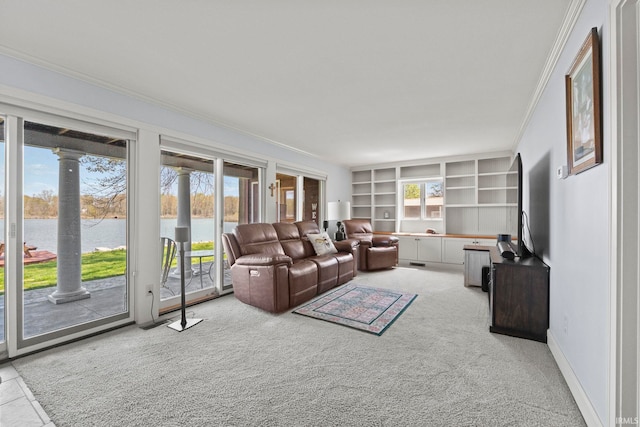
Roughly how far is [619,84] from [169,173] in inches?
160

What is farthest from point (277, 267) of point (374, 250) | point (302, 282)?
point (374, 250)

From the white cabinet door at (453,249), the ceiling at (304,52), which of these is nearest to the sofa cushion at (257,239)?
the ceiling at (304,52)

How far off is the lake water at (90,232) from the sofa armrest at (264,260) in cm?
Result: 101

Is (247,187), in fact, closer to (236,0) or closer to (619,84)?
(236,0)

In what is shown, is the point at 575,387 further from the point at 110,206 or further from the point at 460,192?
the point at 460,192

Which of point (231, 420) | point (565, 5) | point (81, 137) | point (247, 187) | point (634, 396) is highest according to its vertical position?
point (565, 5)

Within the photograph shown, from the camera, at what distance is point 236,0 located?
66.6 inches

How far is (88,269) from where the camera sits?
2900 millimetres

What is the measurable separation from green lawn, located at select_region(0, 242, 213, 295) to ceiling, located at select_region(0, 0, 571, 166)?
1728mm

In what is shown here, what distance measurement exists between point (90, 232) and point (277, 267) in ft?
6.38

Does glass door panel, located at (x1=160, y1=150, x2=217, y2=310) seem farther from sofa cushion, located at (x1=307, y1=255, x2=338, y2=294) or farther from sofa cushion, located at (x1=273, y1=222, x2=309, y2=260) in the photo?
sofa cushion, located at (x1=307, y1=255, x2=338, y2=294)

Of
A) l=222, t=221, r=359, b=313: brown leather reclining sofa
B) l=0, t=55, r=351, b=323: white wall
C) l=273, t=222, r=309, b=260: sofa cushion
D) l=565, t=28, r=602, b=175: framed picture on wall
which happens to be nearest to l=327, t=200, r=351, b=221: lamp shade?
l=222, t=221, r=359, b=313: brown leather reclining sofa

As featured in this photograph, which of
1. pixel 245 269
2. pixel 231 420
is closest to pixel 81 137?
pixel 245 269

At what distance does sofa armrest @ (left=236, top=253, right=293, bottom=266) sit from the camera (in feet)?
11.0
